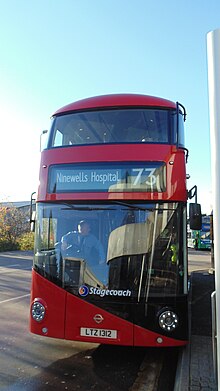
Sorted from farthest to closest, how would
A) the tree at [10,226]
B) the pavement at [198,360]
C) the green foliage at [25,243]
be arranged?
1. the green foliage at [25,243]
2. the tree at [10,226]
3. the pavement at [198,360]

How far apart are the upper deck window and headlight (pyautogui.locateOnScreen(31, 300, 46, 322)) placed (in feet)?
8.26


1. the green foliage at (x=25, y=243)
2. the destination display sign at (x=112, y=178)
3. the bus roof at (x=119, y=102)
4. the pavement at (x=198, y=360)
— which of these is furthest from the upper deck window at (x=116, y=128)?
the green foliage at (x=25, y=243)

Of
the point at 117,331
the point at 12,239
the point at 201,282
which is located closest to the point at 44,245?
the point at 117,331

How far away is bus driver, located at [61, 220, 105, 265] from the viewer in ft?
16.7

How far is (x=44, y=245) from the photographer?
5.41m

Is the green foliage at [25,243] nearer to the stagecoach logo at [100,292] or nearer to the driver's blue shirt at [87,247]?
the driver's blue shirt at [87,247]

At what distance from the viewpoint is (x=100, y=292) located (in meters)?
4.98

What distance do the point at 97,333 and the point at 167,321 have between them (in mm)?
984

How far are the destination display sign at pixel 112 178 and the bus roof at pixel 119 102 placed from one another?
114 centimetres

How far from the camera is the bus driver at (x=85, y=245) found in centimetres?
508

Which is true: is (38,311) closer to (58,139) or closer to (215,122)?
(58,139)

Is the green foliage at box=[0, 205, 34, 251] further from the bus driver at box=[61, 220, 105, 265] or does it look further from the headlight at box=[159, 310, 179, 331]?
the headlight at box=[159, 310, 179, 331]

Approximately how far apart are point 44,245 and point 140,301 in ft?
5.54

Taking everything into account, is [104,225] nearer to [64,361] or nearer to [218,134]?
[64,361]
